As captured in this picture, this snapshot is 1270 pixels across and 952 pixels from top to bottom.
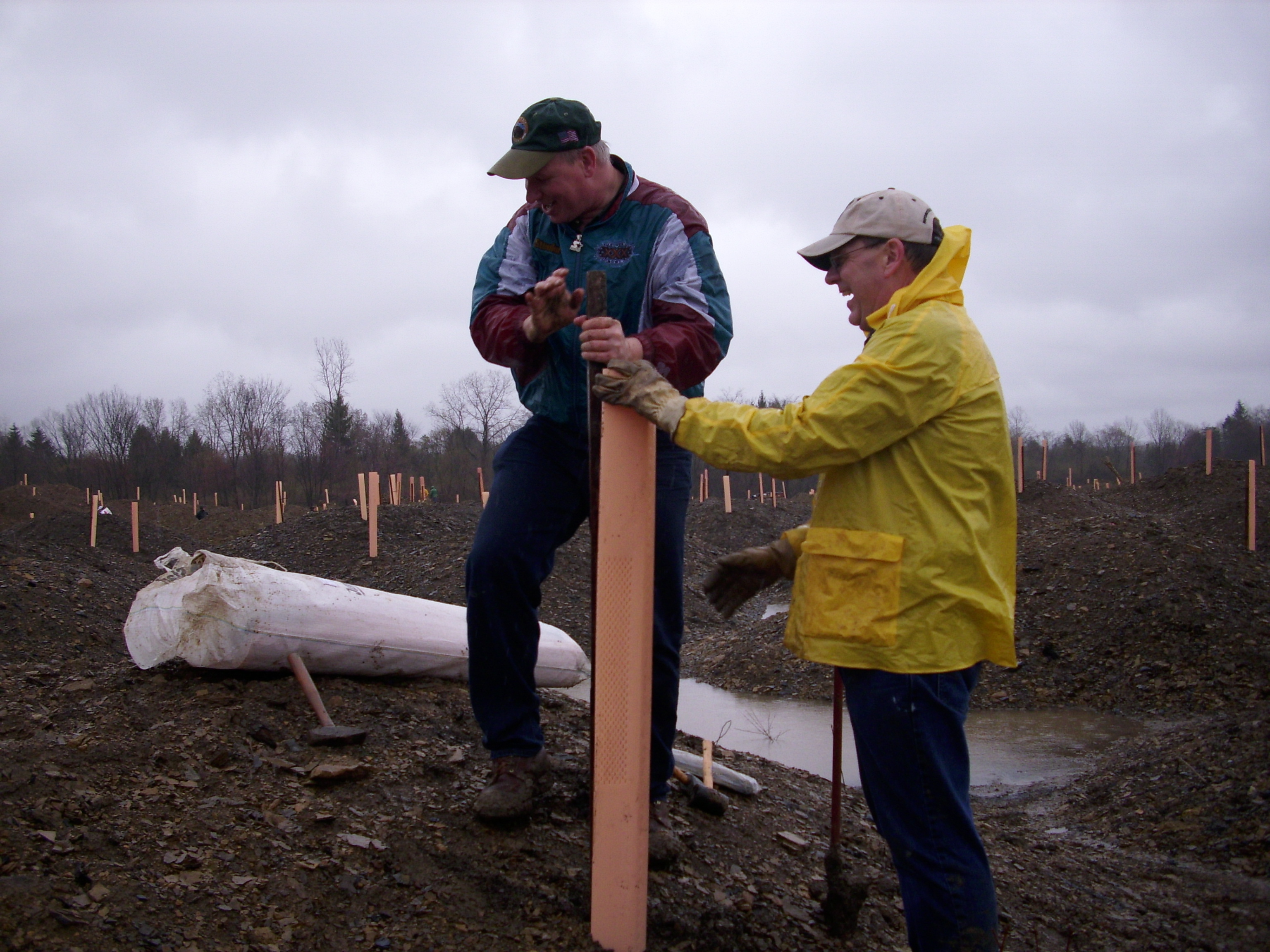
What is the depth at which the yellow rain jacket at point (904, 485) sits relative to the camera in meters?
2.08

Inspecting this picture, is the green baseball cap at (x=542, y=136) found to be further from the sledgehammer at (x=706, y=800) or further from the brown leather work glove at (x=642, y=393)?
the sledgehammer at (x=706, y=800)

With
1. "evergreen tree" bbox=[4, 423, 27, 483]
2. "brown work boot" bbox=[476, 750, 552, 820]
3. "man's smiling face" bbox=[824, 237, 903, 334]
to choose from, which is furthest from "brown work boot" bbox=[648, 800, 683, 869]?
"evergreen tree" bbox=[4, 423, 27, 483]

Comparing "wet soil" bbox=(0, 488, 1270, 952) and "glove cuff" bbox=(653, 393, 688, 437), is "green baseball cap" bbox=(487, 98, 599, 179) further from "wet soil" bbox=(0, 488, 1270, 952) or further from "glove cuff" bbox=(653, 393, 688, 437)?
"wet soil" bbox=(0, 488, 1270, 952)

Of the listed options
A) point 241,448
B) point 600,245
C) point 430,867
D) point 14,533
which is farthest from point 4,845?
point 241,448

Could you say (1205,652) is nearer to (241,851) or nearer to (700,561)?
(241,851)

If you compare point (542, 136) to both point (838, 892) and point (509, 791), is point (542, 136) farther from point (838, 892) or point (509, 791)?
point (838, 892)

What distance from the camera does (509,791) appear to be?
9.29 feet

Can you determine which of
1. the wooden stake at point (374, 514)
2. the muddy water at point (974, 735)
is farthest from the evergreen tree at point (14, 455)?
the muddy water at point (974, 735)

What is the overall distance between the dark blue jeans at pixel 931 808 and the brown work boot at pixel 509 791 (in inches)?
47.2

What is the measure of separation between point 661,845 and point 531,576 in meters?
0.93

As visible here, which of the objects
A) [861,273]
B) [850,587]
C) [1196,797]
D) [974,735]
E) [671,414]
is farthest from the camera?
[974,735]

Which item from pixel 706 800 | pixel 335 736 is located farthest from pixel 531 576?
pixel 706 800

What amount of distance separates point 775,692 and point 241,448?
161ft

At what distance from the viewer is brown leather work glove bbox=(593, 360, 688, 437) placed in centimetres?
228
